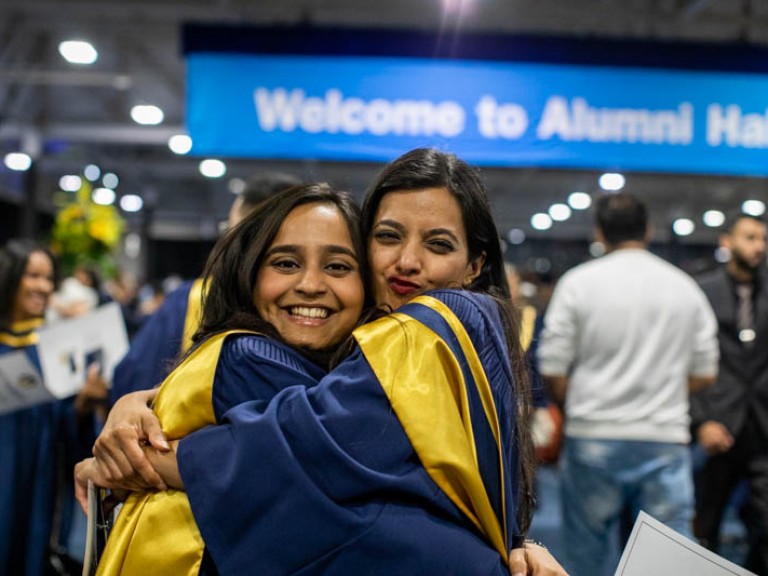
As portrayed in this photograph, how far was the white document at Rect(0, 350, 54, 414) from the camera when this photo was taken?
2902 millimetres

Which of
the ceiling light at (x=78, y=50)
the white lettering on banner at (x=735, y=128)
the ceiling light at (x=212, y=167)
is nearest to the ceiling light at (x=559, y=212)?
the ceiling light at (x=212, y=167)

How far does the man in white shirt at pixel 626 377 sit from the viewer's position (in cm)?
320

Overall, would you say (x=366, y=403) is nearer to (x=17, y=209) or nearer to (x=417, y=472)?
(x=417, y=472)

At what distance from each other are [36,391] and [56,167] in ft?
51.2

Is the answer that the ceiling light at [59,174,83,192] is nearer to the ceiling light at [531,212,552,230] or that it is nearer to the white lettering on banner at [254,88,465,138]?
the ceiling light at [531,212,552,230]

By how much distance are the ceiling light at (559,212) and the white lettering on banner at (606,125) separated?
1612 cm

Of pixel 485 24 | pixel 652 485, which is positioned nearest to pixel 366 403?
pixel 652 485

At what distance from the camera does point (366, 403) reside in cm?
125

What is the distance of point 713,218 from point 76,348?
20168 mm

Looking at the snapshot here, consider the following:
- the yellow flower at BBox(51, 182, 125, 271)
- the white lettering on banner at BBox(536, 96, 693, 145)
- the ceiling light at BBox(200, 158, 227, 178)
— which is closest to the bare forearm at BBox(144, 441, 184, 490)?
the white lettering on banner at BBox(536, 96, 693, 145)

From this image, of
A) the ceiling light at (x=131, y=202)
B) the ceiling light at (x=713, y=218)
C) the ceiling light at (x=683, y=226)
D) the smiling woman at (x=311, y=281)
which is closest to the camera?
the smiling woman at (x=311, y=281)

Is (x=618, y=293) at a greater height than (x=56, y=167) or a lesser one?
lesser

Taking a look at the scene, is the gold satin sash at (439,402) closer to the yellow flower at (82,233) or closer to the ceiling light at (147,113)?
the yellow flower at (82,233)

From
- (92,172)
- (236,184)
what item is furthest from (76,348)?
(236,184)
